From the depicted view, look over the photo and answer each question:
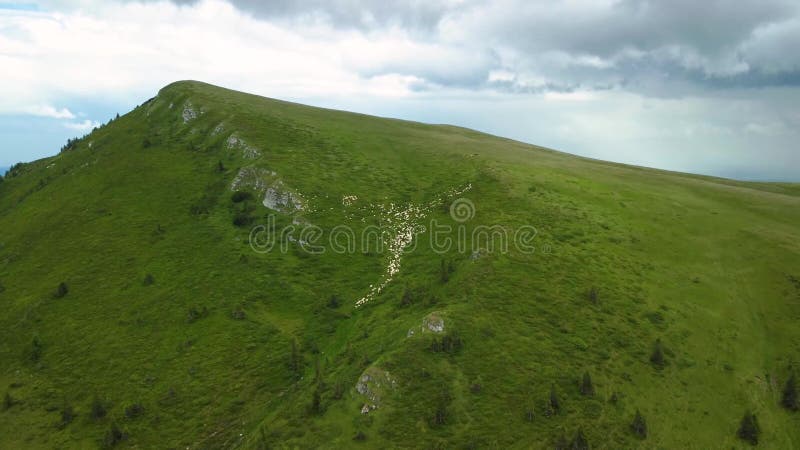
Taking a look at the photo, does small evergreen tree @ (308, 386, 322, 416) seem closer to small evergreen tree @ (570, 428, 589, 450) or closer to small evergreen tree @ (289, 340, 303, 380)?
small evergreen tree @ (289, 340, 303, 380)

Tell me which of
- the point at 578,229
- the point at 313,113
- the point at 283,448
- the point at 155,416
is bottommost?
the point at 155,416

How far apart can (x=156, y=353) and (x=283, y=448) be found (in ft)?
77.8

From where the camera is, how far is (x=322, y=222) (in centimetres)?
7225

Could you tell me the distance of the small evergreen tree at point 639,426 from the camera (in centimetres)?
3616

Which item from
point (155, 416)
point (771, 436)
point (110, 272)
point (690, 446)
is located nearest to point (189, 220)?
point (110, 272)

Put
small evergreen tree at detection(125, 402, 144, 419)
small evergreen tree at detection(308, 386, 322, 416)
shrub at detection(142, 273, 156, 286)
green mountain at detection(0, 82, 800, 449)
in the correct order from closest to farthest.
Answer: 1. green mountain at detection(0, 82, 800, 449)
2. small evergreen tree at detection(308, 386, 322, 416)
3. small evergreen tree at detection(125, 402, 144, 419)
4. shrub at detection(142, 273, 156, 286)

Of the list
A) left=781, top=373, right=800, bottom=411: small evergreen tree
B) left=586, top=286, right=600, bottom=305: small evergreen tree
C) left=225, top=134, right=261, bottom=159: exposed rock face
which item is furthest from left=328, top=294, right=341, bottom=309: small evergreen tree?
left=781, top=373, right=800, bottom=411: small evergreen tree

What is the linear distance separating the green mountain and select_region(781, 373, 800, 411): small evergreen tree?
0.23m

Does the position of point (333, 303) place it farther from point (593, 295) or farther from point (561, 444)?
point (561, 444)

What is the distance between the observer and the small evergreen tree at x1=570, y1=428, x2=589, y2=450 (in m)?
34.2

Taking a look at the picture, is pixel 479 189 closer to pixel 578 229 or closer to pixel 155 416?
pixel 578 229

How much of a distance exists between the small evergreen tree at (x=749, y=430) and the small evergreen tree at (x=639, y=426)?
812 cm

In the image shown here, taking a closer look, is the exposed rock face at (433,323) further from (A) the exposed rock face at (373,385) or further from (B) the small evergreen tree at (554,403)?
(B) the small evergreen tree at (554,403)

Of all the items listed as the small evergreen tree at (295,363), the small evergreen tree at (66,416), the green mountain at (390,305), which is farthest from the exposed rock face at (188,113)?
the small evergreen tree at (295,363)
